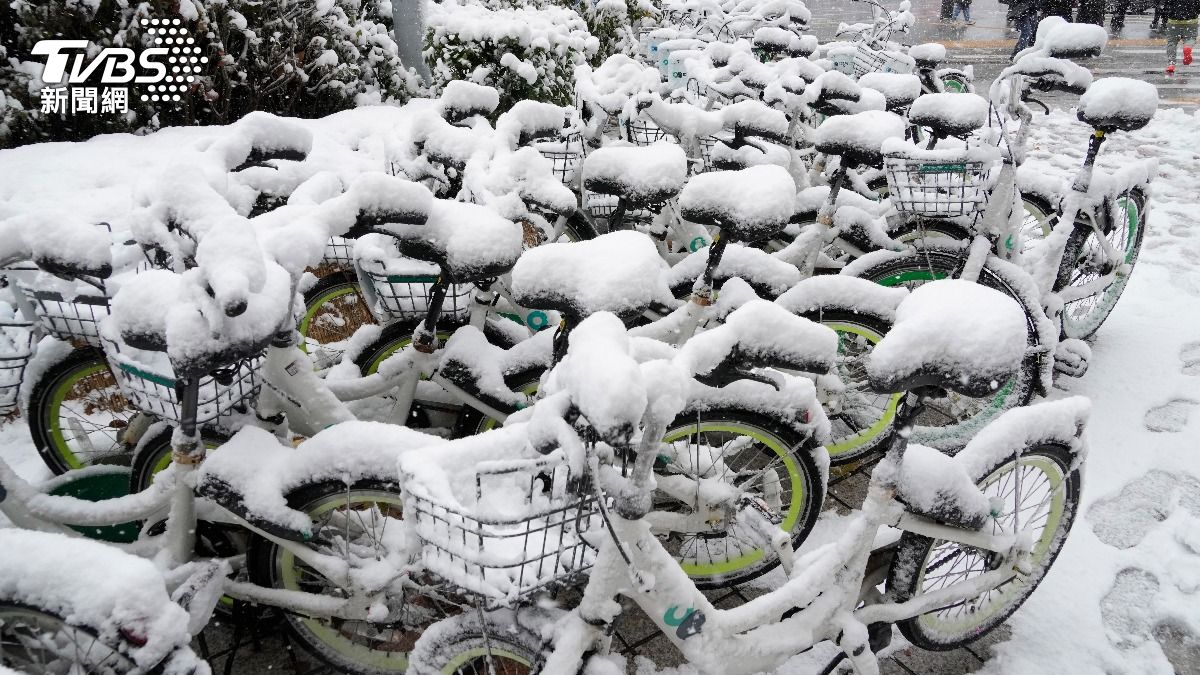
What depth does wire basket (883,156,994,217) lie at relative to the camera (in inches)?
123

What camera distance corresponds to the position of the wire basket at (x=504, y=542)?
1.56m

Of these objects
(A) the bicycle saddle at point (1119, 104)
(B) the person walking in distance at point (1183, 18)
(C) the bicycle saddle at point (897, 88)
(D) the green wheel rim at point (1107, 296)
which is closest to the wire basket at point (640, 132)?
(C) the bicycle saddle at point (897, 88)

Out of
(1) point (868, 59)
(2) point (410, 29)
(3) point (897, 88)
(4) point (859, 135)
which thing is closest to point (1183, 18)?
(1) point (868, 59)

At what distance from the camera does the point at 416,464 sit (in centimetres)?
162

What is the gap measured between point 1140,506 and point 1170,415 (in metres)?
0.88

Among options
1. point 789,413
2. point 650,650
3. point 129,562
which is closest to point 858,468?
point 789,413

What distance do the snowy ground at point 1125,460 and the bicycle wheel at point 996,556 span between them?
0.16m

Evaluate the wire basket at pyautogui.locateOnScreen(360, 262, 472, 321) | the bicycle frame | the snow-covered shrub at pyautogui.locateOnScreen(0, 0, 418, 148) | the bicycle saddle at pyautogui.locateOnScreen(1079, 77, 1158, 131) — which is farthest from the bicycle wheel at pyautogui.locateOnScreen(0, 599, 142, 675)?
the snow-covered shrub at pyautogui.locateOnScreen(0, 0, 418, 148)

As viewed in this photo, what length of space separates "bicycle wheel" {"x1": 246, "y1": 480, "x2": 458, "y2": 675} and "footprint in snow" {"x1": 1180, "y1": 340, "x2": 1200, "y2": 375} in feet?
13.7

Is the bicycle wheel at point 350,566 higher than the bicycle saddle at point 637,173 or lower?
lower

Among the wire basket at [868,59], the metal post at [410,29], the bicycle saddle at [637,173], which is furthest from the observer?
the metal post at [410,29]

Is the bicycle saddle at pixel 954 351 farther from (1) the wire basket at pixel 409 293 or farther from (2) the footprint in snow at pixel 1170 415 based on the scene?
(2) the footprint in snow at pixel 1170 415

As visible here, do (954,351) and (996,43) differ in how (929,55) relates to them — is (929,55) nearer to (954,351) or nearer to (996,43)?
(954,351)

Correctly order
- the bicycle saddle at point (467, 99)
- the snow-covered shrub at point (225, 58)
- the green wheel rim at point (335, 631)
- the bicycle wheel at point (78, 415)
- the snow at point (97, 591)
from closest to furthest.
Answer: the snow at point (97, 591), the green wheel rim at point (335, 631), the bicycle wheel at point (78, 415), the bicycle saddle at point (467, 99), the snow-covered shrub at point (225, 58)
